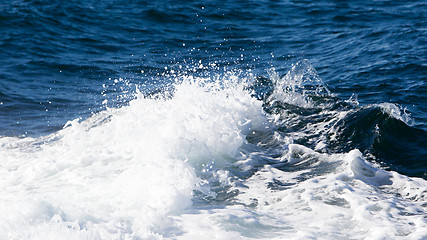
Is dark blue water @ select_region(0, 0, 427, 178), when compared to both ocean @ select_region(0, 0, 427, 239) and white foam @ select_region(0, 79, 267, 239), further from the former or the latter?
white foam @ select_region(0, 79, 267, 239)

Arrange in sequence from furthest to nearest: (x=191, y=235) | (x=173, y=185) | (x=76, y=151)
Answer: (x=76, y=151) → (x=173, y=185) → (x=191, y=235)

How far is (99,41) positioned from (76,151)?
22.7 ft

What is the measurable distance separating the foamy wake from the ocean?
2cm

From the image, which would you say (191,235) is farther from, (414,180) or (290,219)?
(414,180)

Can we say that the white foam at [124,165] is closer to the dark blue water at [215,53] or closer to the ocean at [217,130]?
the ocean at [217,130]

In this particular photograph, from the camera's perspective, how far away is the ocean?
4.84 m

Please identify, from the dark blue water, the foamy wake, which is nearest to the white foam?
the foamy wake

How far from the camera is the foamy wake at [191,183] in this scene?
4.64 metres

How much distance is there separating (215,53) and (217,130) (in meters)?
5.19

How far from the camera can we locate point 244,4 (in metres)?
15.9

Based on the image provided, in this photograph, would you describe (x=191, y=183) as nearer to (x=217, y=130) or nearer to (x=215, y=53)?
(x=217, y=130)

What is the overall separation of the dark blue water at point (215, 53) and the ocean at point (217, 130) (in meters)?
0.05

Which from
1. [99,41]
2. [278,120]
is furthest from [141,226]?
[99,41]

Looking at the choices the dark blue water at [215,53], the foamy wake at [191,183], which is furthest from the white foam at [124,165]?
the dark blue water at [215,53]
